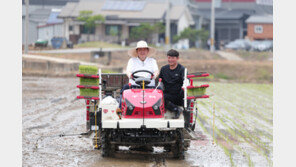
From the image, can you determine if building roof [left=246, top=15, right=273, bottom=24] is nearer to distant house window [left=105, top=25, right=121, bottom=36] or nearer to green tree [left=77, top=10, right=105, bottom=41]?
distant house window [left=105, top=25, right=121, bottom=36]

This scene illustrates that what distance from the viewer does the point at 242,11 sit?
7756cm

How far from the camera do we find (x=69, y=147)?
12266 mm

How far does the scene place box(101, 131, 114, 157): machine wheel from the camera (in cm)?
1048

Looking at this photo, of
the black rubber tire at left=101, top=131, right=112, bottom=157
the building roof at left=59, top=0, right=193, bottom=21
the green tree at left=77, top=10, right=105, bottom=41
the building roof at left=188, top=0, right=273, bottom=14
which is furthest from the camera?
the building roof at left=188, top=0, right=273, bottom=14

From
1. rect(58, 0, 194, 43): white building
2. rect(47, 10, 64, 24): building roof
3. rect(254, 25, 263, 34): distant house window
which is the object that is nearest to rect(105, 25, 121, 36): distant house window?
rect(58, 0, 194, 43): white building

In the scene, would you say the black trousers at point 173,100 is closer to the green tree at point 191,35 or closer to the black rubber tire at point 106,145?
the black rubber tire at point 106,145

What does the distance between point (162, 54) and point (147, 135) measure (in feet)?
123

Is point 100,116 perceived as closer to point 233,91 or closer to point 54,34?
point 233,91

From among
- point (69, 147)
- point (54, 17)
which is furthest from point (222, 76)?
point (54, 17)

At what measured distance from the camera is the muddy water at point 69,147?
1066cm

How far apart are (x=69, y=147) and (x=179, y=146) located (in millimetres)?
A: 2622

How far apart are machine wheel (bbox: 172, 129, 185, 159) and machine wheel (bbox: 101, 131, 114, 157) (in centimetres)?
111

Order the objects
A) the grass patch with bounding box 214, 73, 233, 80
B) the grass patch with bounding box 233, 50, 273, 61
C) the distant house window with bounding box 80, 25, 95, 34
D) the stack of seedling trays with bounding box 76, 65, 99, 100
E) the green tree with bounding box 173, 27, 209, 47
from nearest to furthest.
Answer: the stack of seedling trays with bounding box 76, 65, 99, 100, the grass patch with bounding box 214, 73, 233, 80, the grass patch with bounding box 233, 50, 273, 61, the distant house window with bounding box 80, 25, 95, 34, the green tree with bounding box 173, 27, 209, 47

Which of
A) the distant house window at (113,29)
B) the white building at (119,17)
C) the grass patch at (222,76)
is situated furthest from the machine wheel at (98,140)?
the distant house window at (113,29)
